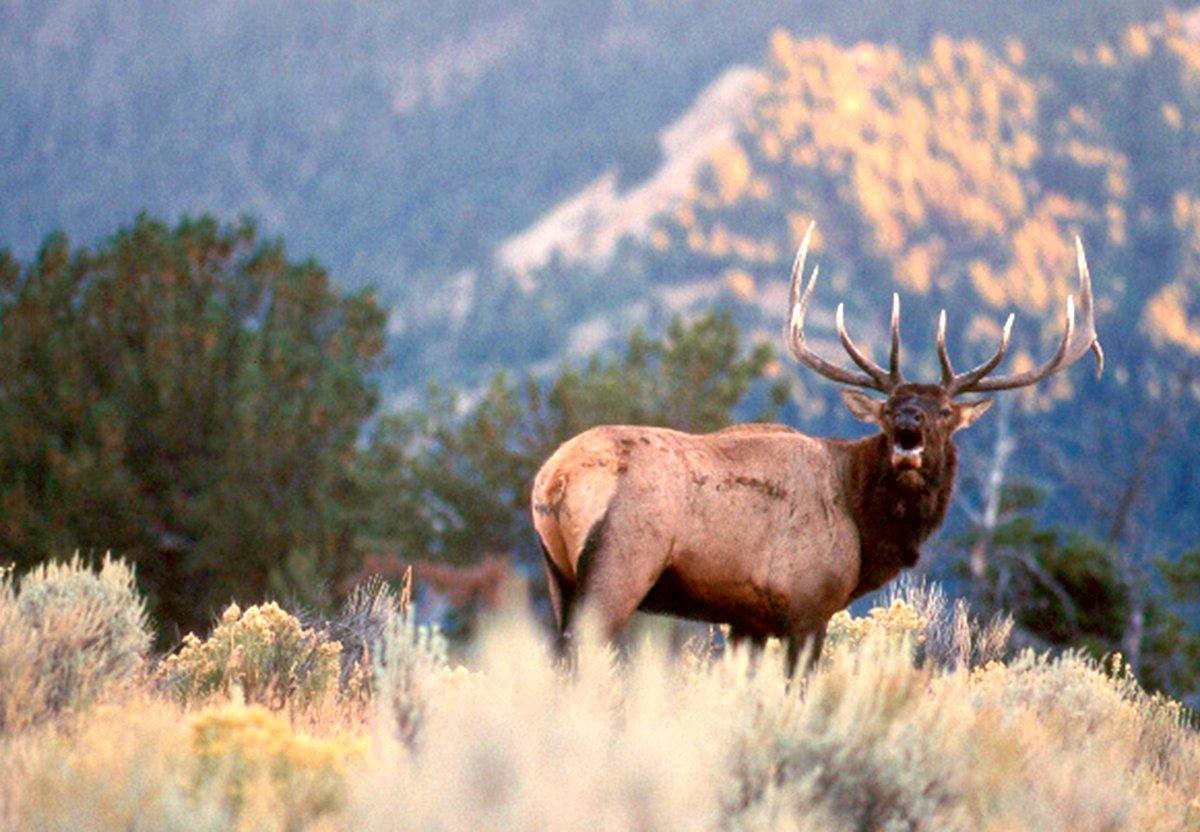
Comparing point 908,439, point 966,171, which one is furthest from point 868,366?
point 966,171

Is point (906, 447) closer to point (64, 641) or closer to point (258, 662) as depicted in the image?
point (258, 662)

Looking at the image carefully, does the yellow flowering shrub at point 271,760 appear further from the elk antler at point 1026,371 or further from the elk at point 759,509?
the elk antler at point 1026,371

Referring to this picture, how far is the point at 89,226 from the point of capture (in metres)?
170

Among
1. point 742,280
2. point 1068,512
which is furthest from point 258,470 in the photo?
point 742,280

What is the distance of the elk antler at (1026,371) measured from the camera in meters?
9.29

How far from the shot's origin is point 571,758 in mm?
5047

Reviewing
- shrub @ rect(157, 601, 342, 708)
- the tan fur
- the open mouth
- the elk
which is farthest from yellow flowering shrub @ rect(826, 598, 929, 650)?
shrub @ rect(157, 601, 342, 708)

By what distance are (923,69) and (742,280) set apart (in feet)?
149

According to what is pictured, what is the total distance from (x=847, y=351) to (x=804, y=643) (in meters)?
2.16

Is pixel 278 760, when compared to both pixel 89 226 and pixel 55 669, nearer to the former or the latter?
pixel 55 669

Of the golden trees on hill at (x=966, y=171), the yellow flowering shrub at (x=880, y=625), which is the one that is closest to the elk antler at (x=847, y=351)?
the yellow flowering shrub at (x=880, y=625)

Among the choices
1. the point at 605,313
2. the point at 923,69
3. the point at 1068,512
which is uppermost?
the point at 923,69

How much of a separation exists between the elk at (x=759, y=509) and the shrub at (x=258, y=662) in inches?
44.9

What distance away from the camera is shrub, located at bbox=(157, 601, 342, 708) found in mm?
7672
